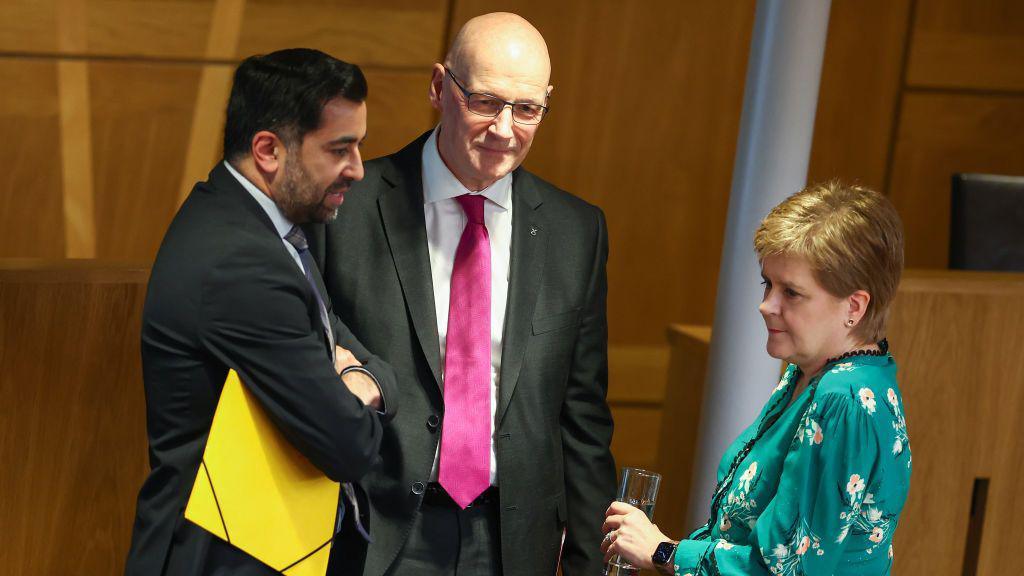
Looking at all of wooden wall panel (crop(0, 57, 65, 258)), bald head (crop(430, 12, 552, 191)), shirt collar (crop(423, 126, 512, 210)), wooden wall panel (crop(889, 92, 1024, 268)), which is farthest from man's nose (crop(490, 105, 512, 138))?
wooden wall panel (crop(889, 92, 1024, 268))

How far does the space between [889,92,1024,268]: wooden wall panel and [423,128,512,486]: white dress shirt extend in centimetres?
302

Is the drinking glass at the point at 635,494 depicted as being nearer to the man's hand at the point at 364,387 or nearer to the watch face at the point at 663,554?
the watch face at the point at 663,554

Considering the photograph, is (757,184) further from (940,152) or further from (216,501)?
(940,152)

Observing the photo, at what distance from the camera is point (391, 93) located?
423 cm

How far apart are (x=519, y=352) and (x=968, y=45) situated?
338cm

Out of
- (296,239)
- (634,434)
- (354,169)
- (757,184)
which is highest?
(757,184)

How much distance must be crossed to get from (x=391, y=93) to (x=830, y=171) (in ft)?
5.84

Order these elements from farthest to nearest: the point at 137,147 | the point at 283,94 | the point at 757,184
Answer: the point at 137,147
the point at 757,184
the point at 283,94

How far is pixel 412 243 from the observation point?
7.11 ft

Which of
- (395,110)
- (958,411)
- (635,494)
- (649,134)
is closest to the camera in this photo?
(635,494)

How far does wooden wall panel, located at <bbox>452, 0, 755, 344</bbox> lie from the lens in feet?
14.5

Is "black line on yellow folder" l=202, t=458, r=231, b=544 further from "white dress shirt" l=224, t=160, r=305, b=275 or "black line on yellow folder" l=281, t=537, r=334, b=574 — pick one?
"white dress shirt" l=224, t=160, r=305, b=275

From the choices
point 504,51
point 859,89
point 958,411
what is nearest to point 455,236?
point 504,51

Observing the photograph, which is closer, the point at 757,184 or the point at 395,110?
the point at 757,184
